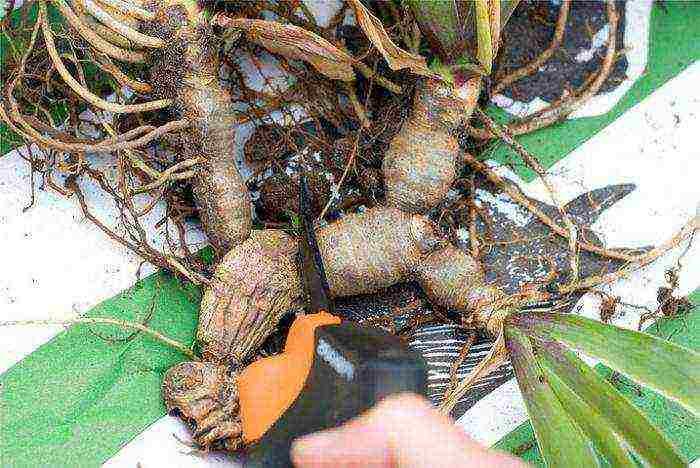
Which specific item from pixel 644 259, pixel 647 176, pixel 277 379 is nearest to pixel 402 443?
pixel 277 379

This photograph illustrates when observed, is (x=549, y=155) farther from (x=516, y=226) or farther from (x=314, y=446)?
(x=314, y=446)

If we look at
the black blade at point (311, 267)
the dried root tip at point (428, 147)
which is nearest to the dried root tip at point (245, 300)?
the black blade at point (311, 267)

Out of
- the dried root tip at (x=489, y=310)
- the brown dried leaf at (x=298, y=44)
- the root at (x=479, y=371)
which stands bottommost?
the root at (x=479, y=371)

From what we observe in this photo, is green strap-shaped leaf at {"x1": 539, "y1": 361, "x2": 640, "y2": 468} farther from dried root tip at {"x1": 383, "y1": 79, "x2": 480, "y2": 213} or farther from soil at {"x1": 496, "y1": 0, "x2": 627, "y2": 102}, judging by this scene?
soil at {"x1": 496, "y1": 0, "x2": 627, "y2": 102}

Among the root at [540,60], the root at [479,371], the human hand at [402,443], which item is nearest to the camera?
the human hand at [402,443]

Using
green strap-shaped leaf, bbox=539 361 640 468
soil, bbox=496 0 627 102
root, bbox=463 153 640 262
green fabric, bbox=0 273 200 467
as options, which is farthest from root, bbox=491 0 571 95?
green fabric, bbox=0 273 200 467

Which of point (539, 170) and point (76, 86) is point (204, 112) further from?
point (539, 170)

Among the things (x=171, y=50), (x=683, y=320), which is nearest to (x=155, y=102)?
(x=171, y=50)

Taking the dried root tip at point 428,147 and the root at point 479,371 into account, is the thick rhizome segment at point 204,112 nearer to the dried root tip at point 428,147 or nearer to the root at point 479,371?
the dried root tip at point 428,147
